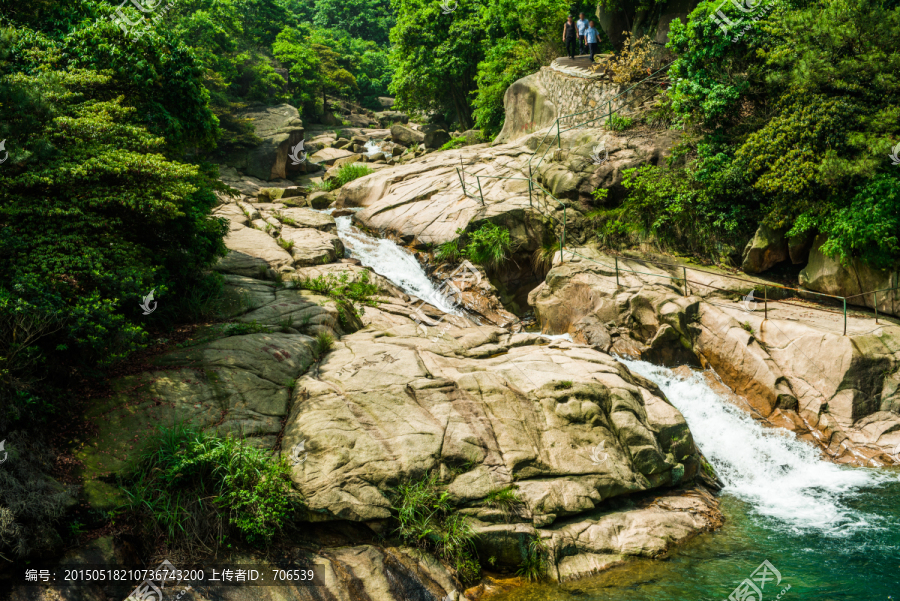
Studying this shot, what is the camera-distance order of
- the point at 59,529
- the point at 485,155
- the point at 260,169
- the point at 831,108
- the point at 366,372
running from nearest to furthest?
the point at 59,529 → the point at 366,372 → the point at 831,108 → the point at 485,155 → the point at 260,169

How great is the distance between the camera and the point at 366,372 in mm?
10016

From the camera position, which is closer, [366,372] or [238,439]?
[238,439]

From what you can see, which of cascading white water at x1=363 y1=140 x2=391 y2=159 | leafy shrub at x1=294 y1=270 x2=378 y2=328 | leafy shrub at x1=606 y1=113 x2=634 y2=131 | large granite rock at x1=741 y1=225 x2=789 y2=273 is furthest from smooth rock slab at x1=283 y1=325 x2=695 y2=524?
cascading white water at x1=363 y1=140 x2=391 y2=159

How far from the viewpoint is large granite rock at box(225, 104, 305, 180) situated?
30.7 metres

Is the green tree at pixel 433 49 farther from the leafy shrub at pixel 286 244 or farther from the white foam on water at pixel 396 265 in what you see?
the leafy shrub at pixel 286 244

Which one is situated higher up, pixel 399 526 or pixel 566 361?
→ pixel 566 361

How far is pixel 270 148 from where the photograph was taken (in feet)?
102

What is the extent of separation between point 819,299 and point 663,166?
5966 mm

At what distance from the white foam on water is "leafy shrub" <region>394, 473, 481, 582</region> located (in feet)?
27.4

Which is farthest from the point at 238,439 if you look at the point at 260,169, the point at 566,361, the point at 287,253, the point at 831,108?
the point at 260,169

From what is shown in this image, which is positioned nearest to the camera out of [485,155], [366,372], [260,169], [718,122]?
[366,372]

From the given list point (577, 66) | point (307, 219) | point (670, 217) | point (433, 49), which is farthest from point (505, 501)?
point (433, 49)

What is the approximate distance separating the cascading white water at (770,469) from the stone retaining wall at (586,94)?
11.2 m

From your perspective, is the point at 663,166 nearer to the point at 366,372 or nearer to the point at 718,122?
the point at 718,122
